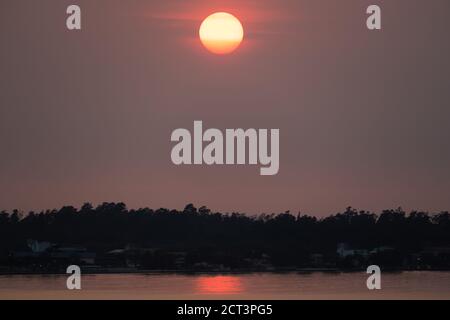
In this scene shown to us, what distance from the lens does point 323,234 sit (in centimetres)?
11350

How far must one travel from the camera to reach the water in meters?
76.5

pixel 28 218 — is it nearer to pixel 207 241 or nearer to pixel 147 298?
pixel 207 241

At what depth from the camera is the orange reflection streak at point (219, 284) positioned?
82306 millimetres

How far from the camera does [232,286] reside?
88.5 metres

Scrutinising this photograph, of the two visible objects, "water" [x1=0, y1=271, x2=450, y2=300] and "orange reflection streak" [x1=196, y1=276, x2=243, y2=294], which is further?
"orange reflection streak" [x1=196, y1=276, x2=243, y2=294]

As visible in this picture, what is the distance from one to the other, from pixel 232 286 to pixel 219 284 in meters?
2.98

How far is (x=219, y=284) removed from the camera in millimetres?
91375

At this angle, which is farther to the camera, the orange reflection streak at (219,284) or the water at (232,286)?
the orange reflection streak at (219,284)

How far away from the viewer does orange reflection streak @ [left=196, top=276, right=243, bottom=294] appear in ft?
270

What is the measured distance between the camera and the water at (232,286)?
251 feet

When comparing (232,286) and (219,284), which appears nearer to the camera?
(232,286)

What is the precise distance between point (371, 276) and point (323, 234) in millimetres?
15168
